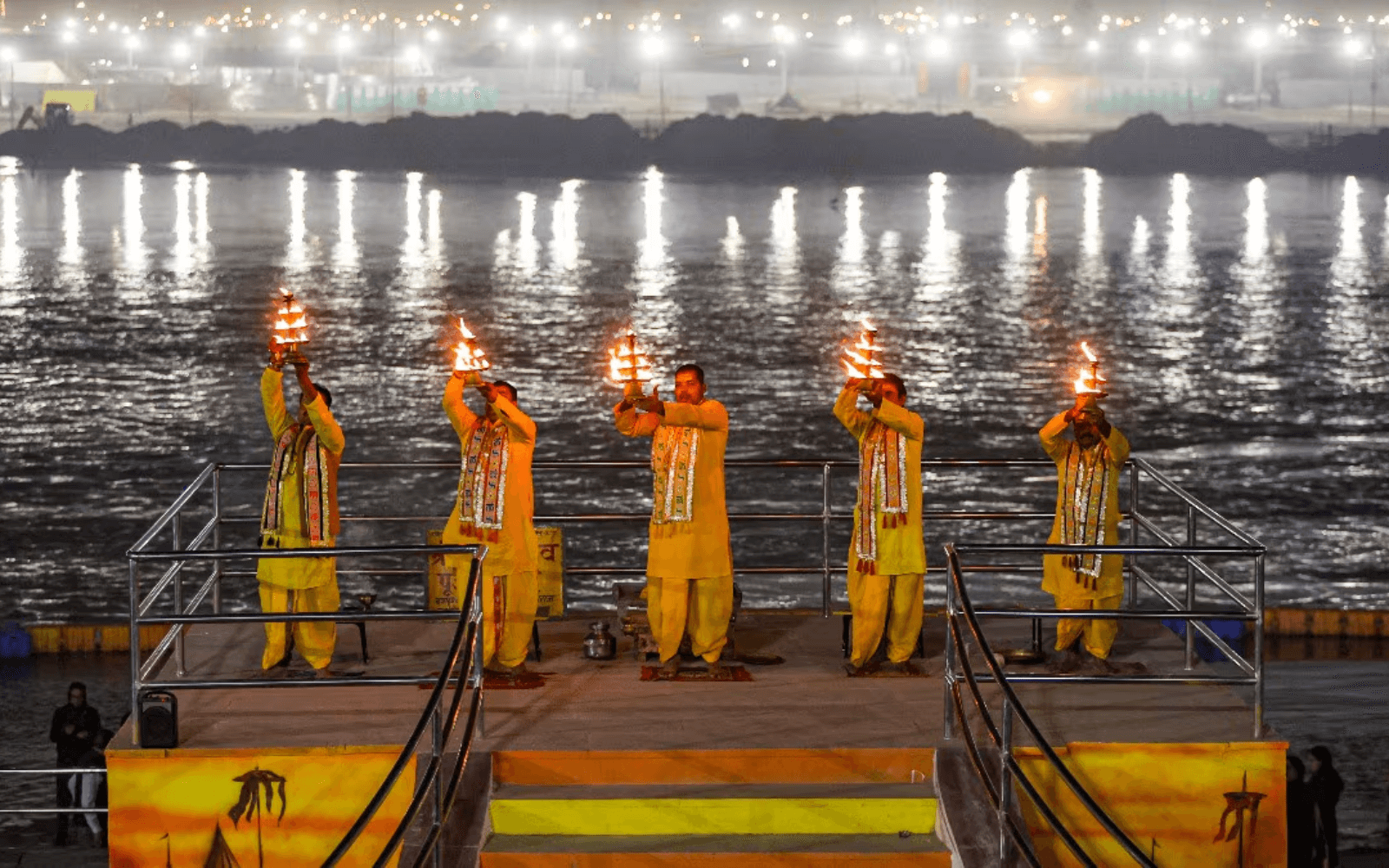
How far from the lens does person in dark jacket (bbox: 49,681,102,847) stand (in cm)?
1315

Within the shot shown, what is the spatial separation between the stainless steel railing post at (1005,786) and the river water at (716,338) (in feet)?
42.6

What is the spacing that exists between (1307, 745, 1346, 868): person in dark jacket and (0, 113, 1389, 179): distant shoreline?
115922 mm

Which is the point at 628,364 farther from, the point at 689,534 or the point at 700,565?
the point at 700,565

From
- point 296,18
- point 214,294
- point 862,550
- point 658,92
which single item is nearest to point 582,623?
point 862,550

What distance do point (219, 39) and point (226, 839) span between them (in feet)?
534

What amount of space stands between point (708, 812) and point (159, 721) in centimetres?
263

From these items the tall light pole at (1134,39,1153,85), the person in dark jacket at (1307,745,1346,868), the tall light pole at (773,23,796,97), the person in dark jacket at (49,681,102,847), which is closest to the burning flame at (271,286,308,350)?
the person in dark jacket at (49,681,102,847)

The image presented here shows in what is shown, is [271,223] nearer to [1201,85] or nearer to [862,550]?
[862,550]

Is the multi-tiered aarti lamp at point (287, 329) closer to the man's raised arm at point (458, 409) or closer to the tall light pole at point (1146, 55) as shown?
the man's raised arm at point (458, 409)

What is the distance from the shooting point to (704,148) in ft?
423

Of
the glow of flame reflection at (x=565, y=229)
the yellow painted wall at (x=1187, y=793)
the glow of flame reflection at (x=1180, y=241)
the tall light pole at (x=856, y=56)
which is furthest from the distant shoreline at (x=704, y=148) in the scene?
the yellow painted wall at (x=1187, y=793)

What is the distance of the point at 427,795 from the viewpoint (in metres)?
9.06

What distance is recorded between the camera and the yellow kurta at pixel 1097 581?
11305 mm

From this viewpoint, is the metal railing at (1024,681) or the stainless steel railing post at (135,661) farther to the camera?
the stainless steel railing post at (135,661)
